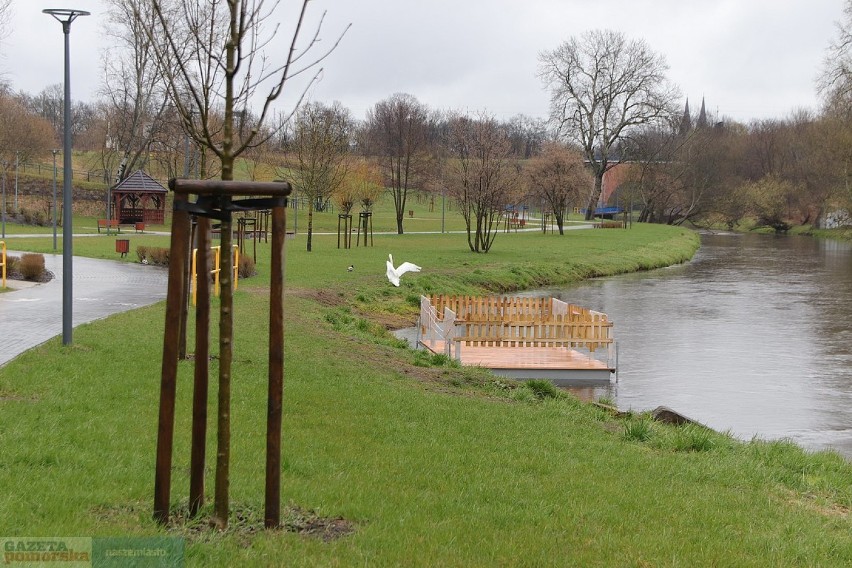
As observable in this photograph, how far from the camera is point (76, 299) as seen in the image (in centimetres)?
1950

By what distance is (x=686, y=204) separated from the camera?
103 m

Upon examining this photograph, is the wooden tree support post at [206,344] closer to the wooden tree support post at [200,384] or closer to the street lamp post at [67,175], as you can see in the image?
the wooden tree support post at [200,384]

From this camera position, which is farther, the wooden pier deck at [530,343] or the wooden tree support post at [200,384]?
the wooden pier deck at [530,343]

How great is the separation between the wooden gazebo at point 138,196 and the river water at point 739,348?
29.6 metres

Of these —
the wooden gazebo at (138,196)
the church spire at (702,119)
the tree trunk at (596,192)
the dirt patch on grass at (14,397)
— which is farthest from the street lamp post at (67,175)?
the church spire at (702,119)

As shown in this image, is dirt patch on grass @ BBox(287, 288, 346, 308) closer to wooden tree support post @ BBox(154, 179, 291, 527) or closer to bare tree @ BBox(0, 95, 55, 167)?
wooden tree support post @ BBox(154, 179, 291, 527)

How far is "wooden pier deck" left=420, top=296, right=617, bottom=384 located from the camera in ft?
58.1

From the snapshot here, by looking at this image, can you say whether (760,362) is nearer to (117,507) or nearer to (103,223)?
(117,507)

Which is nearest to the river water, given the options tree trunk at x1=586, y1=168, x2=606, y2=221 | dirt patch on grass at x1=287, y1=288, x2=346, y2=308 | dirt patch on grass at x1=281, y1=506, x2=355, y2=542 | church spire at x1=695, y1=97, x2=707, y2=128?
dirt patch on grass at x1=287, y1=288, x2=346, y2=308

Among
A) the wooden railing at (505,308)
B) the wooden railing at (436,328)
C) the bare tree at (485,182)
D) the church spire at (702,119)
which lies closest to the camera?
the wooden railing at (436,328)

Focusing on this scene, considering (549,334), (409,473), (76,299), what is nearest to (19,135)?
(76,299)

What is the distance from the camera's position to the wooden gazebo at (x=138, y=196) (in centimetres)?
5528

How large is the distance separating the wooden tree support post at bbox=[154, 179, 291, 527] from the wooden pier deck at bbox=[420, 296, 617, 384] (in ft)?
39.1

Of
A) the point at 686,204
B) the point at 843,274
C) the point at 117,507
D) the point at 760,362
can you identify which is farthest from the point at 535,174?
the point at 117,507
